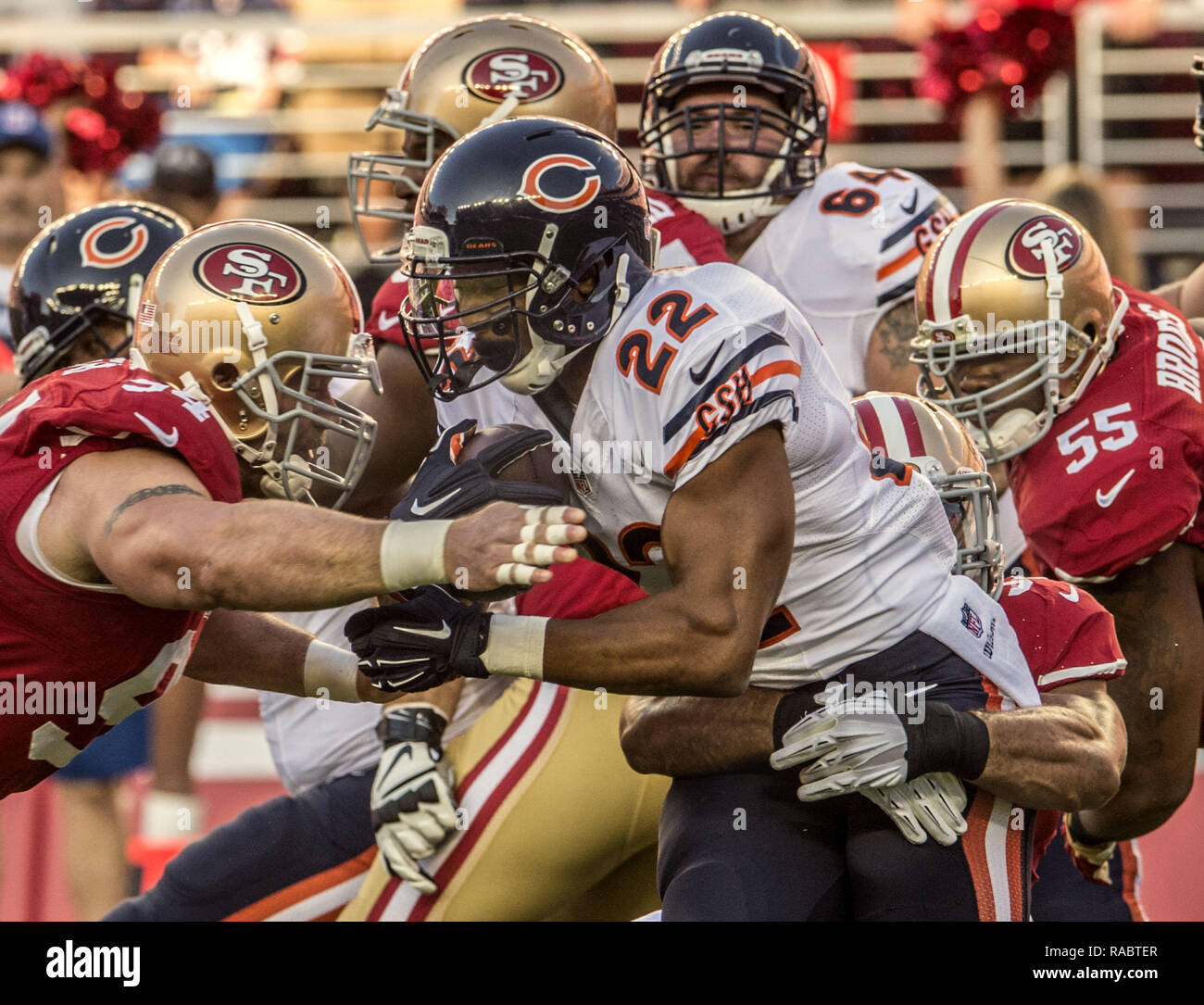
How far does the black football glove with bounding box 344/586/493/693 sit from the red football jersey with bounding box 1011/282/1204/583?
1311 mm

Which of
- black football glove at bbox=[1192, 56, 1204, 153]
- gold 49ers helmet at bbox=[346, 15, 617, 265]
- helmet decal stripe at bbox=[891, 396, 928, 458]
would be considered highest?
gold 49ers helmet at bbox=[346, 15, 617, 265]

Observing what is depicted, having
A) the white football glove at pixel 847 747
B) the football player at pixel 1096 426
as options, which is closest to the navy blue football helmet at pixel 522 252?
the white football glove at pixel 847 747

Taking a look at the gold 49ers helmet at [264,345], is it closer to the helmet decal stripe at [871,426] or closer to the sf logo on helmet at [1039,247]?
the helmet decal stripe at [871,426]

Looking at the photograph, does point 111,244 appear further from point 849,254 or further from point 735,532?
point 735,532

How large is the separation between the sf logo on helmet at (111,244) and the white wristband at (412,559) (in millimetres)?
1589

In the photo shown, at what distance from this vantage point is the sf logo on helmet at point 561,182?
263 cm

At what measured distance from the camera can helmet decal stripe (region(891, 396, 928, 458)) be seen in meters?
3.01

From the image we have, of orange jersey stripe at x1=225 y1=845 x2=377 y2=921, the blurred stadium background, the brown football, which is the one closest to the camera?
the brown football

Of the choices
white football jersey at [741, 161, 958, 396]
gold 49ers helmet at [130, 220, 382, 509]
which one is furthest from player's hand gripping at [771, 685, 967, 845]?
white football jersey at [741, 161, 958, 396]

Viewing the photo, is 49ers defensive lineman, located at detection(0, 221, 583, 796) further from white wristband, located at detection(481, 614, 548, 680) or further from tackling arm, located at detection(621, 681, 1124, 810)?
tackling arm, located at detection(621, 681, 1124, 810)

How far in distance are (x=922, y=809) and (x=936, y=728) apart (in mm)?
147

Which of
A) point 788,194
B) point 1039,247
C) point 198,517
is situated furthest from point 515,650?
point 788,194

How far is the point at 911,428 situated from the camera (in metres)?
3.04
